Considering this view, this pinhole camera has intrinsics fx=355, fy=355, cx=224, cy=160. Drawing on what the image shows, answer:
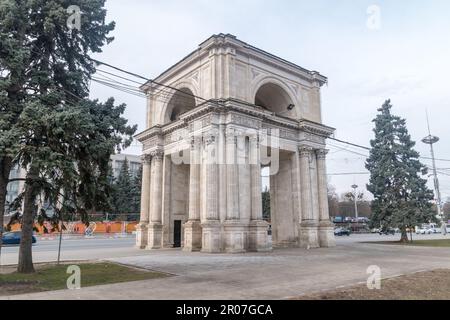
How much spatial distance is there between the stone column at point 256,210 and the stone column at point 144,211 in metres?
10.5

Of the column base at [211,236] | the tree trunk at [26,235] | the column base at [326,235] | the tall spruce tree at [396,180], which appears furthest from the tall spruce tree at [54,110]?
the tall spruce tree at [396,180]

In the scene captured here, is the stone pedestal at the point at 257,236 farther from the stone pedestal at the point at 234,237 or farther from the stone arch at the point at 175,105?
the stone arch at the point at 175,105

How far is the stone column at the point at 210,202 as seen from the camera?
893 inches

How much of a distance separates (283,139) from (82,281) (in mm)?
20065

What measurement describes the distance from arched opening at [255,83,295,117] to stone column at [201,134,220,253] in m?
8.49

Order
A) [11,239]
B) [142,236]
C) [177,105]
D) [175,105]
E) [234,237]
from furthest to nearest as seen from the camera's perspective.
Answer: [11,239], [177,105], [175,105], [142,236], [234,237]

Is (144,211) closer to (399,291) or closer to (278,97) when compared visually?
(278,97)

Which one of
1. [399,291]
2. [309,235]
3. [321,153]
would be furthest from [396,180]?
[399,291]

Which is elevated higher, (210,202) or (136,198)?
(136,198)

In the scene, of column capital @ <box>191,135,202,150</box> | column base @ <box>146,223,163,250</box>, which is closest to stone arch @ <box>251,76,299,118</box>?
column capital @ <box>191,135,202,150</box>

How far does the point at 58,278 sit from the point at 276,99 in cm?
2355

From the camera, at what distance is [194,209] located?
2533cm

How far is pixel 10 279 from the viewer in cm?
1193
